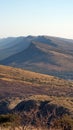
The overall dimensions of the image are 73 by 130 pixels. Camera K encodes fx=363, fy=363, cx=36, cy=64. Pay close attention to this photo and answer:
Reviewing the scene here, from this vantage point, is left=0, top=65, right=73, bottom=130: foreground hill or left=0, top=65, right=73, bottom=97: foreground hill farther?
left=0, top=65, right=73, bottom=97: foreground hill

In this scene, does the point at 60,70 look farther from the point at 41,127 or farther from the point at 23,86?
the point at 41,127

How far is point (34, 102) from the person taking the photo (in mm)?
59500

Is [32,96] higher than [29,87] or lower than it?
higher

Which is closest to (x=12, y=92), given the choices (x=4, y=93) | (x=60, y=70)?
(x=4, y=93)

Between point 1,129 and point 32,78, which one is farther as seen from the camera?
point 32,78

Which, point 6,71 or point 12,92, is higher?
point 12,92

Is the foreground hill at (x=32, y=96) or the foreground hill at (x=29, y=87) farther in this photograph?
the foreground hill at (x=29, y=87)

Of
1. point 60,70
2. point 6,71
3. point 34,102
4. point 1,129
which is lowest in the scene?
point 60,70

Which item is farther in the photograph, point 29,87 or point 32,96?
point 29,87

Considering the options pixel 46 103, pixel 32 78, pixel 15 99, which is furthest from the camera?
pixel 32 78

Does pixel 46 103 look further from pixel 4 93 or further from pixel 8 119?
pixel 8 119

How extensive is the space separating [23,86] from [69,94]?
1344cm

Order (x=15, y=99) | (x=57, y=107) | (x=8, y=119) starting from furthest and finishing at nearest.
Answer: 1. (x=15, y=99)
2. (x=57, y=107)
3. (x=8, y=119)

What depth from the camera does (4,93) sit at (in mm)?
83188
